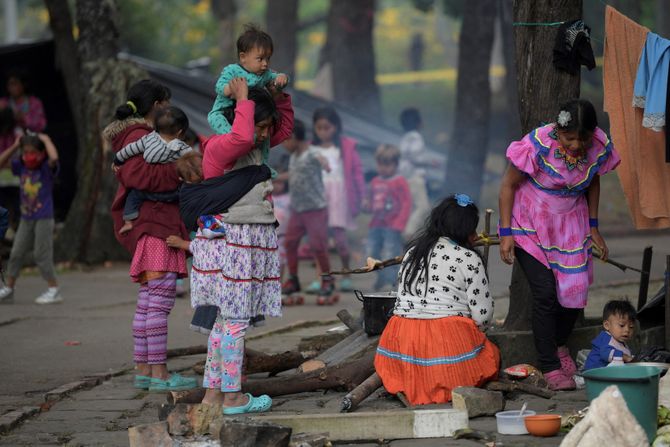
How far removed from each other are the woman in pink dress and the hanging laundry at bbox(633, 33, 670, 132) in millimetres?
312

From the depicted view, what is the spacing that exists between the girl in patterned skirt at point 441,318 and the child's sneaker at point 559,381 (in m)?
0.38

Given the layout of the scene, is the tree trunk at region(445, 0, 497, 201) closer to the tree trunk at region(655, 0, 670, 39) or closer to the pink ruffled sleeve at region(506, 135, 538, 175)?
the tree trunk at region(655, 0, 670, 39)

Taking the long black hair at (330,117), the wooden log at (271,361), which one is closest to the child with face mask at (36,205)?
the long black hair at (330,117)

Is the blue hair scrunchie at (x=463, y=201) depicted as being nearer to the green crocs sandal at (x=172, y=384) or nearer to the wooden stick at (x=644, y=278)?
the wooden stick at (x=644, y=278)

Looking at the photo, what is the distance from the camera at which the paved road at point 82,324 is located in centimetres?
820

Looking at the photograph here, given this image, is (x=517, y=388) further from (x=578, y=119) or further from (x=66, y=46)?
(x=66, y=46)

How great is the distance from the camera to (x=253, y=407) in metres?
6.59

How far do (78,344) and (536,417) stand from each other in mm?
4770

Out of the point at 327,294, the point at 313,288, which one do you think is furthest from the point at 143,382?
the point at 313,288

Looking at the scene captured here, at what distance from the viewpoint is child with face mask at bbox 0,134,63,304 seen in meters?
11.3

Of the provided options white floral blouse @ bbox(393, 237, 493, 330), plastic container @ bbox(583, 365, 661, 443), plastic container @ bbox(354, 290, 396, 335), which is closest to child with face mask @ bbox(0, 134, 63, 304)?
plastic container @ bbox(354, 290, 396, 335)

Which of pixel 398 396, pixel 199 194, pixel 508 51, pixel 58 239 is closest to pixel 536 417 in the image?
pixel 398 396

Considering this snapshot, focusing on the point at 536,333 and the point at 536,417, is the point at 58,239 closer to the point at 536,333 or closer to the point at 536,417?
the point at 536,333

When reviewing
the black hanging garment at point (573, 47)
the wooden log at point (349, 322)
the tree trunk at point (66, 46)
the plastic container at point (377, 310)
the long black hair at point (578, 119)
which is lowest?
the wooden log at point (349, 322)
